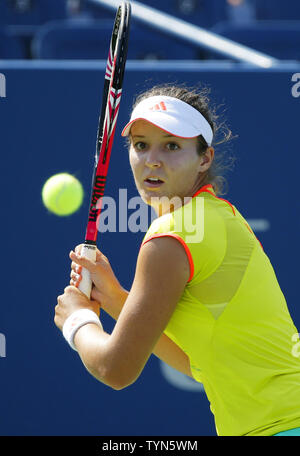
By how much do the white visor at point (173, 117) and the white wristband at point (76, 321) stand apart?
19.9 inches

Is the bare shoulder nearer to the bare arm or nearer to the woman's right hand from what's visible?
the bare arm

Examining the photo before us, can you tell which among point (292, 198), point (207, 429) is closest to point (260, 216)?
point (292, 198)

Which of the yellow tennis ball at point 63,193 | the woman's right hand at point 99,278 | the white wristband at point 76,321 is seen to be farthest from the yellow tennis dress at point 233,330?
the yellow tennis ball at point 63,193

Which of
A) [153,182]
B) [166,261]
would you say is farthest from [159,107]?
[166,261]

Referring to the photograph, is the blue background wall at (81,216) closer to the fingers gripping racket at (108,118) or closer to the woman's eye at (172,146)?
the fingers gripping racket at (108,118)

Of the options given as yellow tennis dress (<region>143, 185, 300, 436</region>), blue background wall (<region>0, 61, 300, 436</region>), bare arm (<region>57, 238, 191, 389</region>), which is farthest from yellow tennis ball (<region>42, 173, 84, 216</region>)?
bare arm (<region>57, 238, 191, 389</region>)

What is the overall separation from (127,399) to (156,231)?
4.48 ft

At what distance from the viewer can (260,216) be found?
2.78 m

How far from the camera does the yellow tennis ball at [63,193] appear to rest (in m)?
2.70

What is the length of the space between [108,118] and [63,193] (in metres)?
0.73

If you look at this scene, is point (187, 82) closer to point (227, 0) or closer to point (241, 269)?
point (241, 269)

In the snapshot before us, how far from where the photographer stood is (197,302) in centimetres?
162

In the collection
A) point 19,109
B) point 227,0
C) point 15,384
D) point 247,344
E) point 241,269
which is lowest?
point 247,344

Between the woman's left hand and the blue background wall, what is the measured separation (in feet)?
2.76
